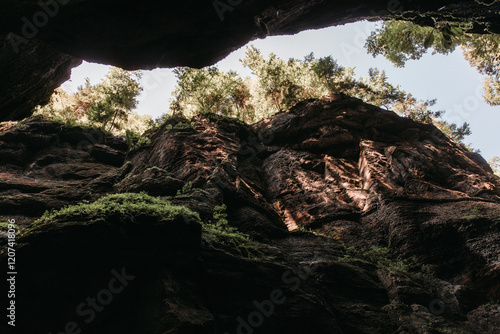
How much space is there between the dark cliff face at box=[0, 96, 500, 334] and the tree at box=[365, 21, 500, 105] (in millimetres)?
4413

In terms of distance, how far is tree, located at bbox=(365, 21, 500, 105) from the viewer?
15.1 m

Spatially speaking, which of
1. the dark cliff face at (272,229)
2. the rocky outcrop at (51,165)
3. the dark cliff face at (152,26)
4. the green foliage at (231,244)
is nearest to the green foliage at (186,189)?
the dark cliff face at (272,229)

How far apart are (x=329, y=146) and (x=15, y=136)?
14.7 meters

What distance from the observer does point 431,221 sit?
25.7ft

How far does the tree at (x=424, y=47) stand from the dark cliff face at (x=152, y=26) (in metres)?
4.81

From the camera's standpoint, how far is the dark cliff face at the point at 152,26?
5461 millimetres

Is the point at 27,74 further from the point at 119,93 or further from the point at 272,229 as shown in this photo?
the point at 119,93

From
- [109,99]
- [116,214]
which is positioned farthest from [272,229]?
[109,99]

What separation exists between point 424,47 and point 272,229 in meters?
13.7

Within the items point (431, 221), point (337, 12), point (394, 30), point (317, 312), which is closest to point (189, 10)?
point (337, 12)

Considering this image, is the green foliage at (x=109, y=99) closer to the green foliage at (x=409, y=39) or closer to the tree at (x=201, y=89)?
the tree at (x=201, y=89)

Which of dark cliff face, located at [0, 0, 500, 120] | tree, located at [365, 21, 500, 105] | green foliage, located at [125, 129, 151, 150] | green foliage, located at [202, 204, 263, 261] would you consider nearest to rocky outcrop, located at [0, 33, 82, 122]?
dark cliff face, located at [0, 0, 500, 120]

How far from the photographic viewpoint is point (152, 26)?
20.4 feet

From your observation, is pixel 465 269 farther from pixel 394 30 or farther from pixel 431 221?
pixel 394 30
